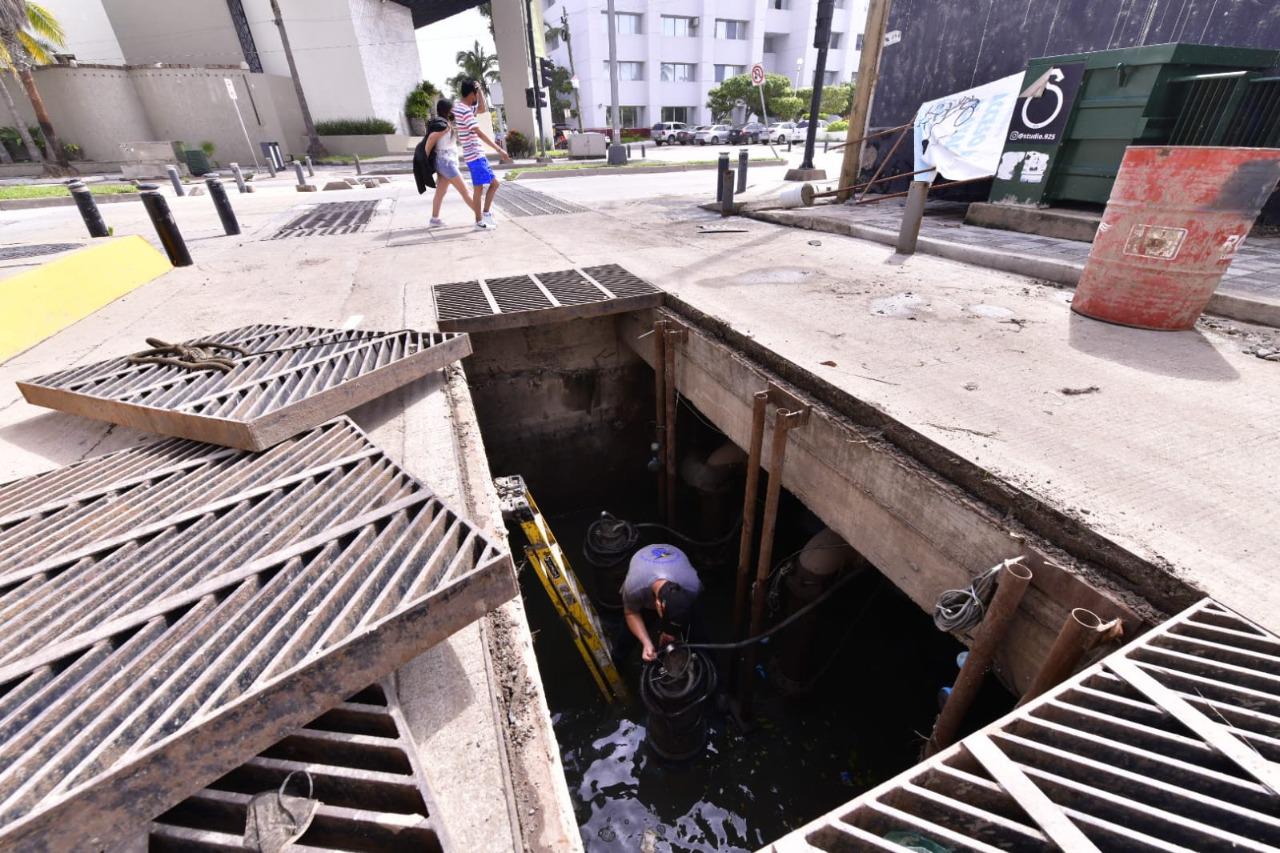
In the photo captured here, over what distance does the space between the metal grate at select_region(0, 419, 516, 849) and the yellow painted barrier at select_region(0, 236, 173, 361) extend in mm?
3242

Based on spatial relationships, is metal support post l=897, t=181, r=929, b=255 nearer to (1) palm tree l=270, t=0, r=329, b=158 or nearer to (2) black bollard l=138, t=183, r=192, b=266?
(2) black bollard l=138, t=183, r=192, b=266

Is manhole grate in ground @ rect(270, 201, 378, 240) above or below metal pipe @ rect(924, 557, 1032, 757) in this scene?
above

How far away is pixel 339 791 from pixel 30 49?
113 feet

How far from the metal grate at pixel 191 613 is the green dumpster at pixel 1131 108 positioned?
846 centimetres

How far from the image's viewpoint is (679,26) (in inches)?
1935

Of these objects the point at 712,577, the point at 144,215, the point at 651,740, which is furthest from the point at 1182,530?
the point at 144,215

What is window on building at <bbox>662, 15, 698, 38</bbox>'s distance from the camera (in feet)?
159

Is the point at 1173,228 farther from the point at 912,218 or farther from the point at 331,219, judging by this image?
the point at 331,219

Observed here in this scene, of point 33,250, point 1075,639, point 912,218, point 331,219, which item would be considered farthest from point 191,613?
point 331,219

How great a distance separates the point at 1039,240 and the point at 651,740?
7.25 m

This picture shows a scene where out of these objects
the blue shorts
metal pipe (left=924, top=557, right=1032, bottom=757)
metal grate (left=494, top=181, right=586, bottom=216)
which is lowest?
metal pipe (left=924, top=557, right=1032, bottom=757)

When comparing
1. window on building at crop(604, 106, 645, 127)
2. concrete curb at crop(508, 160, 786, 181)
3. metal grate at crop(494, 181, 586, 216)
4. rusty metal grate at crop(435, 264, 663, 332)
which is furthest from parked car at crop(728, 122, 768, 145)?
rusty metal grate at crop(435, 264, 663, 332)

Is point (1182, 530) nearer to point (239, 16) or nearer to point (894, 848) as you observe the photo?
point (894, 848)

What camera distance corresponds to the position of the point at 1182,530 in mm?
2186
